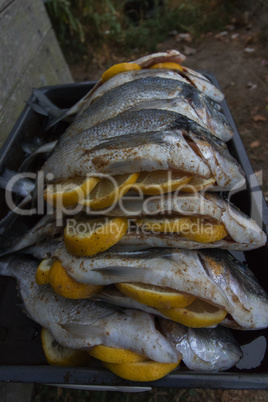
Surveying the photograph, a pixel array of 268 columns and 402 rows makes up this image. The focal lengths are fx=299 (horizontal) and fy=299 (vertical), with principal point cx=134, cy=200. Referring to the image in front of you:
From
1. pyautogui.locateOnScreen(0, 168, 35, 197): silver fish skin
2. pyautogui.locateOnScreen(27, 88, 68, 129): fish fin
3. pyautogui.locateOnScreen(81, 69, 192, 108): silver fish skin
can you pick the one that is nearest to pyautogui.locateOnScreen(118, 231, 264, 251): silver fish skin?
pyautogui.locateOnScreen(0, 168, 35, 197): silver fish skin

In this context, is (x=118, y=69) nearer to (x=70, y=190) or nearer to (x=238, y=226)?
(x=70, y=190)

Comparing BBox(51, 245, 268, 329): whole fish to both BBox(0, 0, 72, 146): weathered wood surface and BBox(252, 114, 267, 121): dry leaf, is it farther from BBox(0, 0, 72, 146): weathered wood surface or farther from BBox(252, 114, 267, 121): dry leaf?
BBox(252, 114, 267, 121): dry leaf

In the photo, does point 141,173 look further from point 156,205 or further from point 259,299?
point 259,299

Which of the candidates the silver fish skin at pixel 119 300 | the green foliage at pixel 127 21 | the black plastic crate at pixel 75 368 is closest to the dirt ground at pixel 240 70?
the green foliage at pixel 127 21

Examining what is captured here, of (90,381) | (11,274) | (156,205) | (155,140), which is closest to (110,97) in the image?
(155,140)

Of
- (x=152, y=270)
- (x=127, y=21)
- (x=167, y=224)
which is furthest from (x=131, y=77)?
(x=127, y=21)

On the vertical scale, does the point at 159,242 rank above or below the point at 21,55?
below
